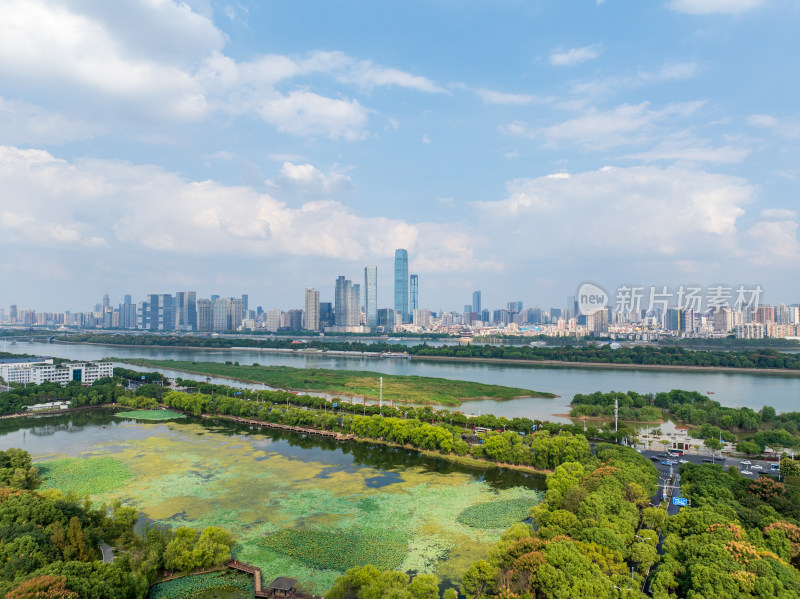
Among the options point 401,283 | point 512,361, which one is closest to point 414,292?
point 401,283

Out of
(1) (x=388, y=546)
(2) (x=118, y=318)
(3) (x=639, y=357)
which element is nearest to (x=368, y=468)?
(1) (x=388, y=546)

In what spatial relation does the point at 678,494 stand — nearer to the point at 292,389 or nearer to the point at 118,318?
the point at 292,389

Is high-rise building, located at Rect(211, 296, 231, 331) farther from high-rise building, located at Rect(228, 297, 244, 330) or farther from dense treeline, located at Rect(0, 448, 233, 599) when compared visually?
dense treeline, located at Rect(0, 448, 233, 599)

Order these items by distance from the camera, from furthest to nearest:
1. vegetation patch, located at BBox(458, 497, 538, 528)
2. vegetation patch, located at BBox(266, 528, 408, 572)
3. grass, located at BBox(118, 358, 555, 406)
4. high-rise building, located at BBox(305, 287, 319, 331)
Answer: high-rise building, located at BBox(305, 287, 319, 331), grass, located at BBox(118, 358, 555, 406), vegetation patch, located at BBox(458, 497, 538, 528), vegetation patch, located at BBox(266, 528, 408, 572)

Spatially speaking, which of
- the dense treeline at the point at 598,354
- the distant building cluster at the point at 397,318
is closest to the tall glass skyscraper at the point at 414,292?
the distant building cluster at the point at 397,318

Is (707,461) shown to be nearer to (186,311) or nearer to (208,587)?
(208,587)

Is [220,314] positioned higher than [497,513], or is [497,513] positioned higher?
[220,314]

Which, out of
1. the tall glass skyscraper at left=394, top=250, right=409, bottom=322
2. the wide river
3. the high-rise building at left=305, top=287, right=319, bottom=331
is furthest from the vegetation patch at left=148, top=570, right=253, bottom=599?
the tall glass skyscraper at left=394, top=250, right=409, bottom=322
